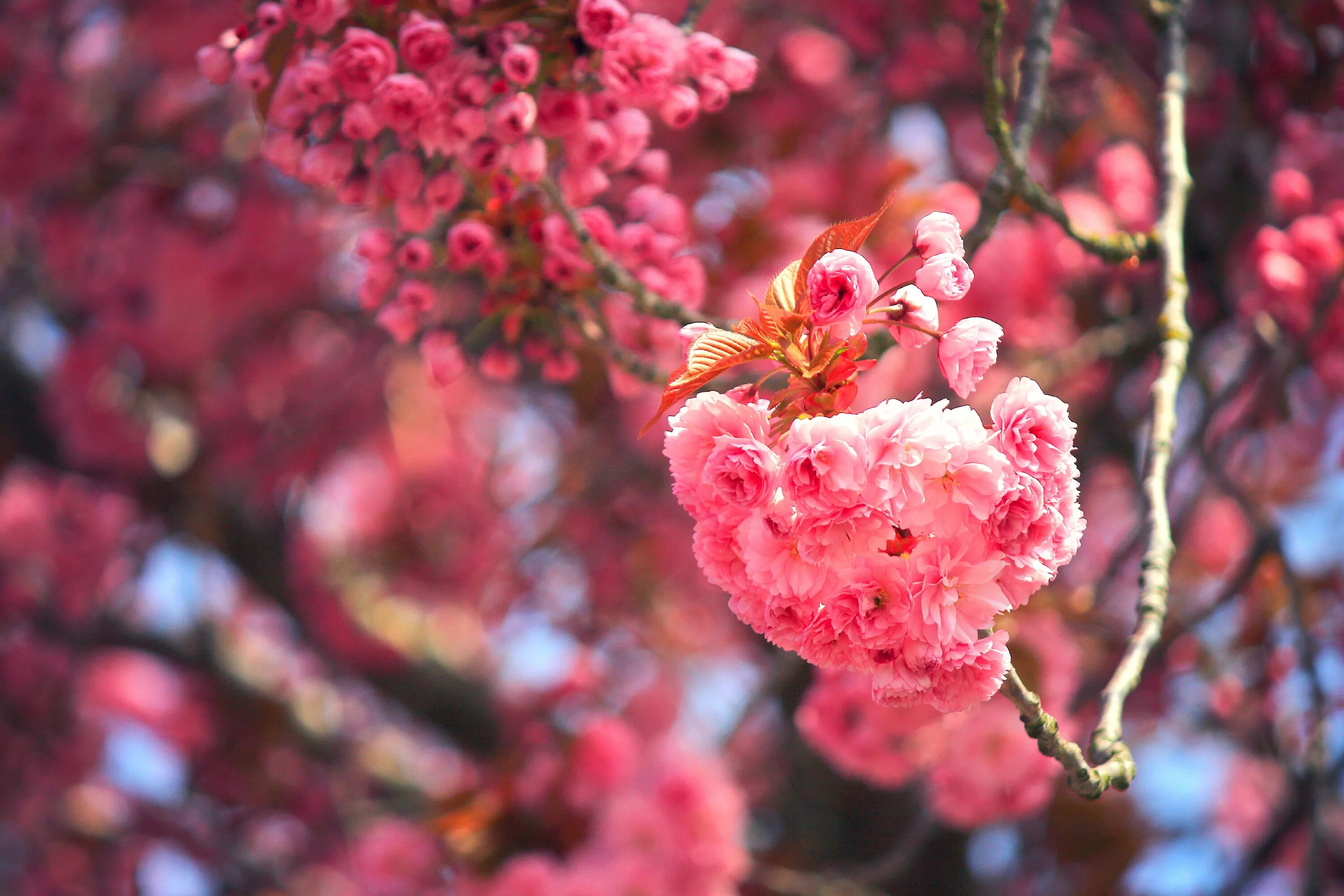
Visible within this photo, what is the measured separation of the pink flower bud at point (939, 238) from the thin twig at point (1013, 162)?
240 mm

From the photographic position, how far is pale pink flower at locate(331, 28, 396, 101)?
110 centimetres

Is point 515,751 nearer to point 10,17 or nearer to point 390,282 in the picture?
point 390,282

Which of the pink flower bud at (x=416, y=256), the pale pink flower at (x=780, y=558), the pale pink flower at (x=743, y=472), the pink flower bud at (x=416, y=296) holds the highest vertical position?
the pale pink flower at (x=743, y=472)

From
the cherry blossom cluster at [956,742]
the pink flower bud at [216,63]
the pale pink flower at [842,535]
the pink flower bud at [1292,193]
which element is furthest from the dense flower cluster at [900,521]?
the pink flower bud at [1292,193]

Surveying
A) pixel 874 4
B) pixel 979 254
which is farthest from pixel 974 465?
pixel 874 4

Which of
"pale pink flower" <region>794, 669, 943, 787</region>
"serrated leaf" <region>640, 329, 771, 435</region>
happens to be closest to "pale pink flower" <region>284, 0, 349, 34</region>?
"serrated leaf" <region>640, 329, 771, 435</region>

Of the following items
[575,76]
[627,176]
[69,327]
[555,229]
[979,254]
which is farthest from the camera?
[69,327]

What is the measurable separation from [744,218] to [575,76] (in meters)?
1.34

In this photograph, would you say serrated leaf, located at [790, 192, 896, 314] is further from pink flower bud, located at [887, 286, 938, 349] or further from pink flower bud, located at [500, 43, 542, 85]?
pink flower bud, located at [500, 43, 542, 85]

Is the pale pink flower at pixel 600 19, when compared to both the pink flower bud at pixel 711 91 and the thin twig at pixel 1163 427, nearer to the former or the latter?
the pink flower bud at pixel 711 91

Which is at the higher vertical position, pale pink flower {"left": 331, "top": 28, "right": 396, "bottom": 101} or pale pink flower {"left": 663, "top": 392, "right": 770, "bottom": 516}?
pale pink flower {"left": 331, "top": 28, "right": 396, "bottom": 101}

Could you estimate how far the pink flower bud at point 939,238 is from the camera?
0.86 metres

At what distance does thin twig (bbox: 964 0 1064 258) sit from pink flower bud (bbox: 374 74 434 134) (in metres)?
0.57

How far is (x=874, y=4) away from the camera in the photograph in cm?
237
